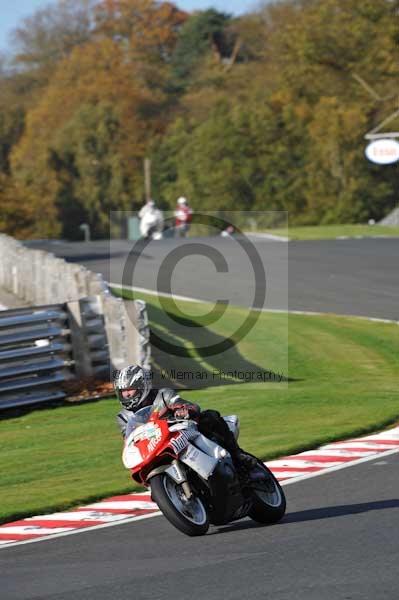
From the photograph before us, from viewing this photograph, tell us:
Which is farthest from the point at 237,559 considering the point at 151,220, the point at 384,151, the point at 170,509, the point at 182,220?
the point at 384,151

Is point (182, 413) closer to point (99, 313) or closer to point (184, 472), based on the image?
point (184, 472)

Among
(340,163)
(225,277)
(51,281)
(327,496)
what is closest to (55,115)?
(340,163)

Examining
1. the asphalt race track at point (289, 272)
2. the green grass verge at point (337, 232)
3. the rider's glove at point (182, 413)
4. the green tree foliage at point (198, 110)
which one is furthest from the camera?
the green tree foliage at point (198, 110)

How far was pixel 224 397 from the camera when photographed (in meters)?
15.5

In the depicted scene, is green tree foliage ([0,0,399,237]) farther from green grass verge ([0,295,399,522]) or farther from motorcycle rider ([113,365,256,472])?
motorcycle rider ([113,365,256,472])

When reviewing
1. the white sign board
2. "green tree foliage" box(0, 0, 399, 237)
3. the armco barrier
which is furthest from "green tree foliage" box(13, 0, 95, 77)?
the armco barrier

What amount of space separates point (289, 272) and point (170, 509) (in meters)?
22.6

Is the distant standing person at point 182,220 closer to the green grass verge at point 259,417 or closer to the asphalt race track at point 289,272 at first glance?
the asphalt race track at point 289,272

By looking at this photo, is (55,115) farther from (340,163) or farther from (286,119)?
(340,163)

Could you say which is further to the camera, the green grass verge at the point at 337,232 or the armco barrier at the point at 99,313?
the green grass verge at the point at 337,232

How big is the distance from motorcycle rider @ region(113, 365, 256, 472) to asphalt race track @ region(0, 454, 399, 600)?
610 mm

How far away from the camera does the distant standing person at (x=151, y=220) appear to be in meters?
41.6

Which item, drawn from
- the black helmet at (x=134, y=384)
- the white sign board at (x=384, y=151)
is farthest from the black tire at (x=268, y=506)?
the white sign board at (x=384, y=151)

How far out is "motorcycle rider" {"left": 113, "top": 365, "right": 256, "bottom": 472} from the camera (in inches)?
340
